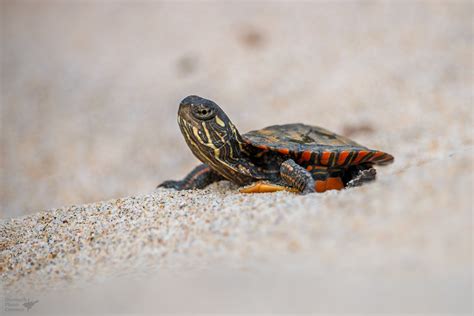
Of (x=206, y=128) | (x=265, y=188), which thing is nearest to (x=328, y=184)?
(x=265, y=188)

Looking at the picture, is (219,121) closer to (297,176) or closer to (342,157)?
(297,176)

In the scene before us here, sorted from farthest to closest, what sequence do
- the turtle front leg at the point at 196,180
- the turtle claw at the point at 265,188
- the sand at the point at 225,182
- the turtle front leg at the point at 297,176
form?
the turtle front leg at the point at 196,180 → the turtle claw at the point at 265,188 → the turtle front leg at the point at 297,176 → the sand at the point at 225,182

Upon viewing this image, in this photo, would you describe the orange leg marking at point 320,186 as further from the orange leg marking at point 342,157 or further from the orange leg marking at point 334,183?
the orange leg marking at point 342,157

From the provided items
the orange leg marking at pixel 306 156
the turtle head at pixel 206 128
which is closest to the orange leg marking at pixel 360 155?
the orange leg marking at pixel 306 156

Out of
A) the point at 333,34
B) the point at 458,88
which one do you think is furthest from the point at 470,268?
the point at 333,34

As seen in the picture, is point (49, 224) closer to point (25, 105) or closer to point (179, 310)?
point (179, 310)

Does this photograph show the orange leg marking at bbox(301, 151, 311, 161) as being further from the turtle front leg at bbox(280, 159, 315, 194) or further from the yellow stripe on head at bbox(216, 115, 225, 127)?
the yellow stripe on head at bbox(216, 115, 225, 127)

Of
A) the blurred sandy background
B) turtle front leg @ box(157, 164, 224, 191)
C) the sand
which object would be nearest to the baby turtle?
the sand

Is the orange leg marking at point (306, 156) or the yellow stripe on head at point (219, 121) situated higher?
the yellow stripe on head at point (219, 121)
